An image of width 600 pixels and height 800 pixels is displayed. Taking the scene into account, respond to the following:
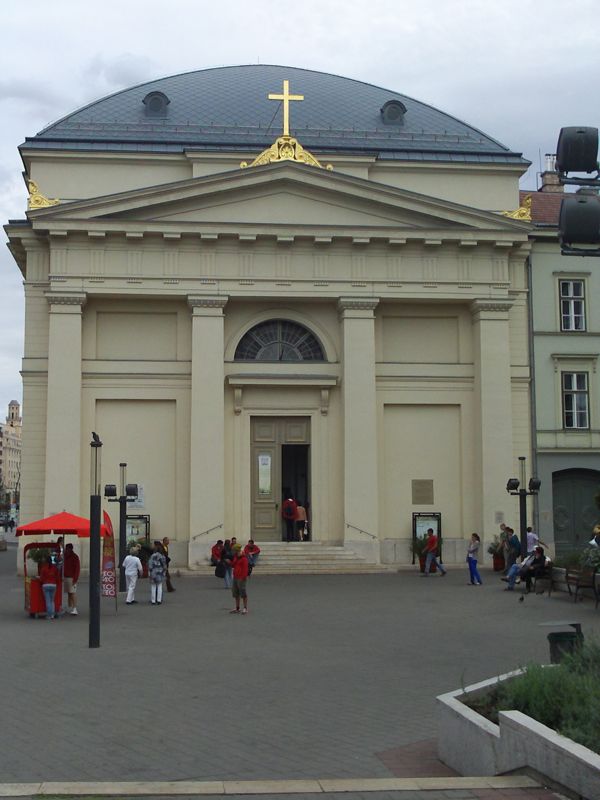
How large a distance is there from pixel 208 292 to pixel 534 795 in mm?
29396

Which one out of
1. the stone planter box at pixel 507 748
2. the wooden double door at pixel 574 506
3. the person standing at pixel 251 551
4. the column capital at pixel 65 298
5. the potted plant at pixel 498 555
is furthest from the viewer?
the wooden double door at pixel 574 506

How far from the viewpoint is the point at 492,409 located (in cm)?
Answer: 3706

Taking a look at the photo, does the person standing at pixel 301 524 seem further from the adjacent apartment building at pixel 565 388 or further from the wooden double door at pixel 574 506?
the wooden double door at pixel 574 506

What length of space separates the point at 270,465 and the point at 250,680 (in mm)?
23174

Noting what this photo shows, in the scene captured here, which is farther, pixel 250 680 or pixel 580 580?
pixel 580 580

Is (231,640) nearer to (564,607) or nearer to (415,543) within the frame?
(564,607)

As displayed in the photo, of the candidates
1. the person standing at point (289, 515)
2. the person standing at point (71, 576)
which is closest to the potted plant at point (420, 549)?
the person standing at point (289, 515)

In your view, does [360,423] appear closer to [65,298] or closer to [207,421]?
[207,421]

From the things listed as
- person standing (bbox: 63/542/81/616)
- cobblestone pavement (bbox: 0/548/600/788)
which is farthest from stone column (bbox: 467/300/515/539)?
→ person standing (bbox: 63/542/81/616)

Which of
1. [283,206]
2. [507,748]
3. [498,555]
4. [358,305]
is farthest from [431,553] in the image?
[507,748]

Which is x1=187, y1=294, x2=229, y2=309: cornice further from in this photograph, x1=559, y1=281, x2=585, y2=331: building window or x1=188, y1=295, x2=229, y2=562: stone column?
x1=559, y1=281, x2=585, y2=331: building window

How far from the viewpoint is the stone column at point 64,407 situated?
3512 centimetres

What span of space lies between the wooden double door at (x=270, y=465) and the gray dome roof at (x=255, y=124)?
1023cm

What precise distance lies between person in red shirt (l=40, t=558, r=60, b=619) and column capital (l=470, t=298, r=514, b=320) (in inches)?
772
